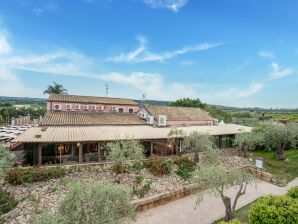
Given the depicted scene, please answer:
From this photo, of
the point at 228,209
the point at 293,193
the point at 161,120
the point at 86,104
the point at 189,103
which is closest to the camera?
the point at 293,193

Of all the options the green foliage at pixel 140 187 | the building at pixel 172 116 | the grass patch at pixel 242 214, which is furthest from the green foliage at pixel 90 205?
the building at pixel 172 116

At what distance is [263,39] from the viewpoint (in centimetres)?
3002

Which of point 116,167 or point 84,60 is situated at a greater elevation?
point 84,60

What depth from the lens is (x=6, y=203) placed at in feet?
45.9

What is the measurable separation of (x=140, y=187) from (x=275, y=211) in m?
10.6

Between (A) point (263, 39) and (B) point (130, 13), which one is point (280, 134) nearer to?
(A) point (263, 39)

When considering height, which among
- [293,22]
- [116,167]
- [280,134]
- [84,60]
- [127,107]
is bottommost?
[116,167]

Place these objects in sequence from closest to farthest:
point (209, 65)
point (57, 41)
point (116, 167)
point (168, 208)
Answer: point (168, 208) → point (116, 167) → point (57, 41) → point (209, 65)

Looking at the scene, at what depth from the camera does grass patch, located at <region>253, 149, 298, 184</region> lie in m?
22.2

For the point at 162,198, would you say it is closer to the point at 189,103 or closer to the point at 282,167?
the point at 282,167

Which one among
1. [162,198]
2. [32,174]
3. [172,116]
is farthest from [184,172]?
[32,174]

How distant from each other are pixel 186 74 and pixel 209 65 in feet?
24.8

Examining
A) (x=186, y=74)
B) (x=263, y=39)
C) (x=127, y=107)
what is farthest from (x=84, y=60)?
(x=263, y=39)

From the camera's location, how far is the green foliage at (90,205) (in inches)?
320
